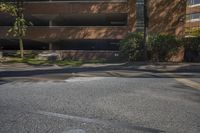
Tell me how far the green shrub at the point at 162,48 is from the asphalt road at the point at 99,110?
1947 cm

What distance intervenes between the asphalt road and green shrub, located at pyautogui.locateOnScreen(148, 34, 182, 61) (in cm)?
1947

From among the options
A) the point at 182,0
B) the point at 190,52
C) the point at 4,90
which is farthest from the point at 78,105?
the point at 182,0

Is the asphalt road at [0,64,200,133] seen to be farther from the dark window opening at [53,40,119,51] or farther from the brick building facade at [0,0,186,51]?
the dark window opening at [53,40,119,51]

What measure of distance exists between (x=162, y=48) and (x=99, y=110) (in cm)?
2370

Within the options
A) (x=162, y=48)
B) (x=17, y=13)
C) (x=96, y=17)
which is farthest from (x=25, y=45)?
(x=162, y=48)

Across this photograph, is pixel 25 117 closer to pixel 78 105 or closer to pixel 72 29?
pixel 78 105

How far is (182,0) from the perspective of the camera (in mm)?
41406

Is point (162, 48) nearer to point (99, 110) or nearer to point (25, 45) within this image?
point (25, 45)

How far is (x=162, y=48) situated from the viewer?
3133 centimetres

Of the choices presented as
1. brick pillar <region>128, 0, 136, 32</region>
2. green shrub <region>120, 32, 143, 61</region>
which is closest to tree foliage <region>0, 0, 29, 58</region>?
green shrub <region>120, 32, 143, 61</region>

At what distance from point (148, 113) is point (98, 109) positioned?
46.4 inches

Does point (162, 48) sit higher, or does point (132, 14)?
point (132, 14)

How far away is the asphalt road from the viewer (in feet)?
22.5

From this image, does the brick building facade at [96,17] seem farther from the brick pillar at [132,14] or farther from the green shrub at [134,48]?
the green shrub at [134,48]
